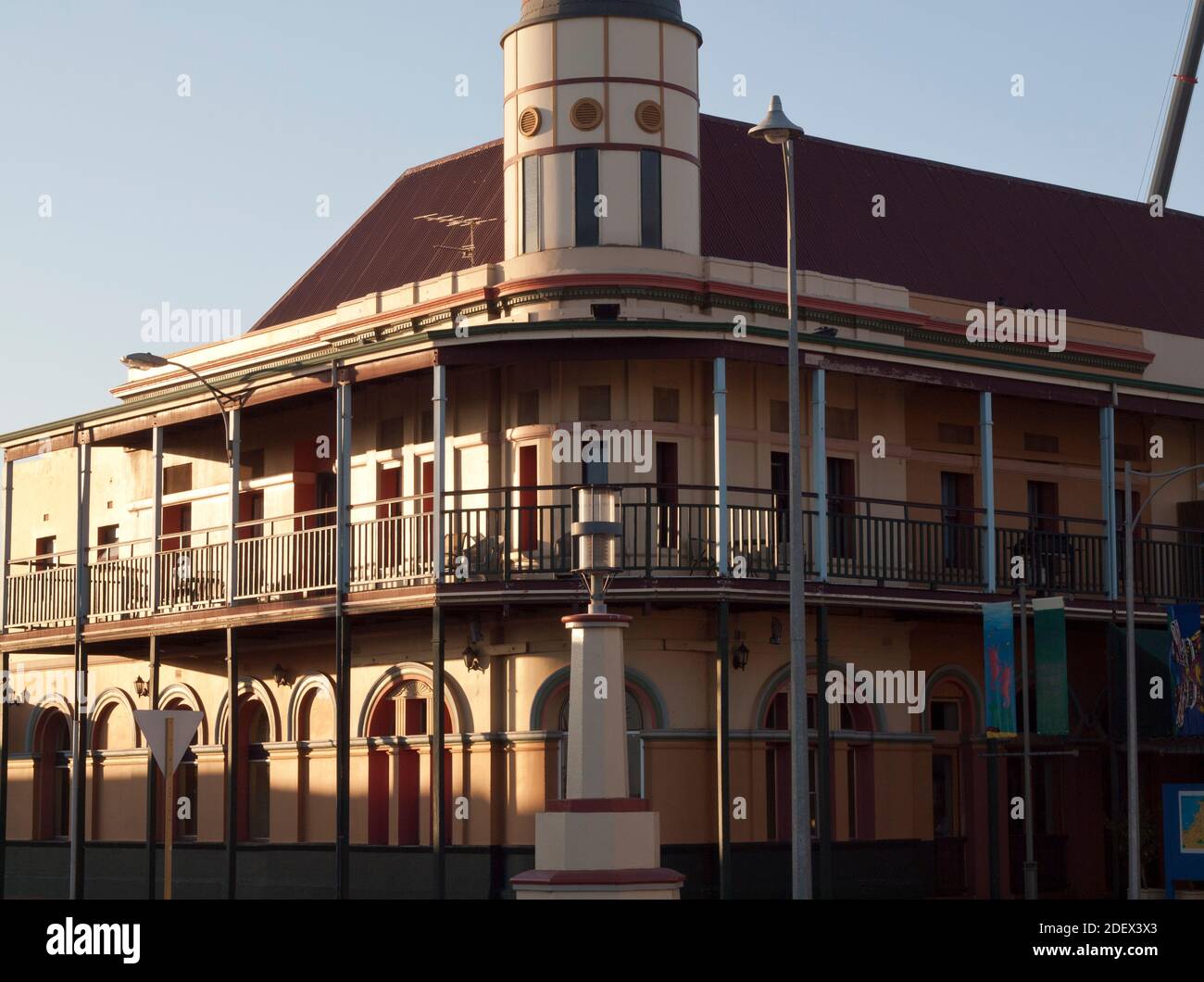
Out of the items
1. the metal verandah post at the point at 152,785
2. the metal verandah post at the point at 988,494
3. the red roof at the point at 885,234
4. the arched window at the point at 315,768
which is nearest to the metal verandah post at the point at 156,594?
the metal verandah post at the point at 152,785

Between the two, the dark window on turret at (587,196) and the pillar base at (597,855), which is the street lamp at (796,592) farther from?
the dark window on turret at (587,196)

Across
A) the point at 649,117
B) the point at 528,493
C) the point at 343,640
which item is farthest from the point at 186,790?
the point at 649,117

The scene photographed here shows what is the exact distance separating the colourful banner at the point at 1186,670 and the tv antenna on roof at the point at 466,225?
39.6 feet

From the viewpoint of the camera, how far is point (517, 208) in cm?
3222

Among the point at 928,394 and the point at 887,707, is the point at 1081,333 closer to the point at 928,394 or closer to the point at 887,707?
the point at 928,394

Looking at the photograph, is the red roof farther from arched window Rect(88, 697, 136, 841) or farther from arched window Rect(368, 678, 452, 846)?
arched window Rect(88, 697, 136, 841)

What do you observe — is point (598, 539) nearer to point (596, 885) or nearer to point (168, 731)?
point (596, 885)

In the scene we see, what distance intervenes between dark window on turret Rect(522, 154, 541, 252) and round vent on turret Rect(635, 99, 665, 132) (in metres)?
1.61

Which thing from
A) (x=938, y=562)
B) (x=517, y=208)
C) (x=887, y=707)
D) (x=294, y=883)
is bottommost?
(x=294, y=883)

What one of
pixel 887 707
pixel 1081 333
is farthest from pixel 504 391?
pixel 1081 333

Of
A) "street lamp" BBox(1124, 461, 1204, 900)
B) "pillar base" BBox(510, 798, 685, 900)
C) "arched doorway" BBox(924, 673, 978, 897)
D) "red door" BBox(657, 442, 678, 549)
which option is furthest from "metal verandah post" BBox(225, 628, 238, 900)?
"street lamp" BBox(1124, 461, 1204, 900)

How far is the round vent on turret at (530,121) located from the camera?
31.9 m

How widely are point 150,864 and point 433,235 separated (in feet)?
39.2

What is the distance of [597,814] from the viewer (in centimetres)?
2005
